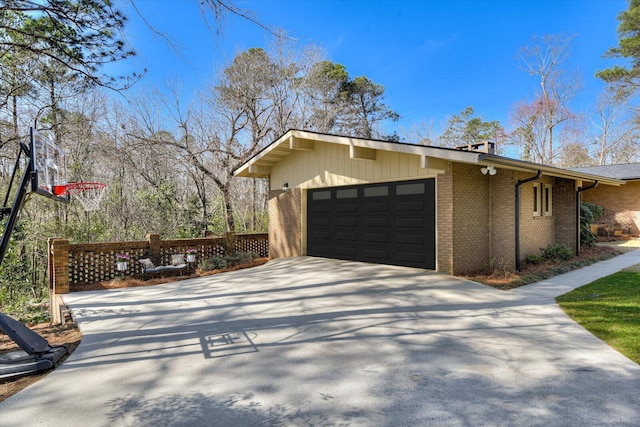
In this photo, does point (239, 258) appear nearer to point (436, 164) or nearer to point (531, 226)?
point (436, 164)

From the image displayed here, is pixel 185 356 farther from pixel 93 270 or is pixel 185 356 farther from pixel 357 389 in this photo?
pixel 93 270

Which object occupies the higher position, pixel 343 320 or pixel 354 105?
pixel 354 105

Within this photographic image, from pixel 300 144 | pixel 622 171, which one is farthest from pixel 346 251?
pixel 622 171

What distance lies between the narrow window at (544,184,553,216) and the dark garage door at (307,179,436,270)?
4.74 m

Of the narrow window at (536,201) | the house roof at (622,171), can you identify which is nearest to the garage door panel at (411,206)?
the narrow window at (536,201)

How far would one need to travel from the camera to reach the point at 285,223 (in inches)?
476

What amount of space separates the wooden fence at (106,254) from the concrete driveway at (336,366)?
1.79m

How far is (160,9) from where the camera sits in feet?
15.0

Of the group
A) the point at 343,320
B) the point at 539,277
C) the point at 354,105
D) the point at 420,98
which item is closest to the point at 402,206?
the point at 539,277

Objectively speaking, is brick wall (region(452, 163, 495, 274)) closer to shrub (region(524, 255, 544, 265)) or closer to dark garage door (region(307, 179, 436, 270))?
dark garage door (region(307, 179, 436, 270))

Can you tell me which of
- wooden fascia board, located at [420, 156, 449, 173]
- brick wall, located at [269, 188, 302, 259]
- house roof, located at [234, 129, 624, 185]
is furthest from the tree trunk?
wooden fascia board, located at [420, 156, 449, 173]

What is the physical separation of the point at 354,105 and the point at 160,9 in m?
19.8

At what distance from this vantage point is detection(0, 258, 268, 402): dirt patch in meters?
3.42

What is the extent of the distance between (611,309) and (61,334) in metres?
8.10
